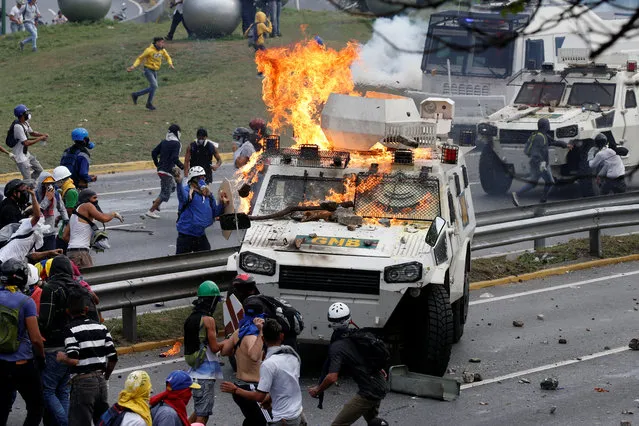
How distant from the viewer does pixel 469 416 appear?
429 inches

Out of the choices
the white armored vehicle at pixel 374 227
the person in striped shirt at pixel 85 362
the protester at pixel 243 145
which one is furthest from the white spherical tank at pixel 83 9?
the person in striped shirt at pixel 85 362

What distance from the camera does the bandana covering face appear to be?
307 inches

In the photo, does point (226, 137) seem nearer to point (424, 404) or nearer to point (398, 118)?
point (398, 118)

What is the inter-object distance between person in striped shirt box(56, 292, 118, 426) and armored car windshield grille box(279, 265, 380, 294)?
2.52 meters

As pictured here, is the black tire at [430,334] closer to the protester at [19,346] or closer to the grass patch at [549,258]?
the protester at [19,346]

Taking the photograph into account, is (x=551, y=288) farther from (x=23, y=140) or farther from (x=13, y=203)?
(x=23, y=140)

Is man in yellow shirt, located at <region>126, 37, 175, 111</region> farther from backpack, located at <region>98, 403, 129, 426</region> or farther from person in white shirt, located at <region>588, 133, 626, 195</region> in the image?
backpack, located at <region>98, 403, 129, 426</region>

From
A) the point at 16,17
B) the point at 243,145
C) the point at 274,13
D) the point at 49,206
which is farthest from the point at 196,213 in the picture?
the point at 16,17

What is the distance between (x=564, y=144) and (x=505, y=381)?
1040 cm

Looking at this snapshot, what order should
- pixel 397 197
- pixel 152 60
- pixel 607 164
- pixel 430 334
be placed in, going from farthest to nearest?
pixel 152 60, pixel 607 164, pixel 397 197, pixel 430 334

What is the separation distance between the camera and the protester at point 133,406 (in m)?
7.77

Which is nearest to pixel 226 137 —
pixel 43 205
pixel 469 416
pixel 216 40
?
pixel 216 40

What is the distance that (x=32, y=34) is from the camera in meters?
34.0

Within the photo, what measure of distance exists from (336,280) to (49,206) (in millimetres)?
4021
